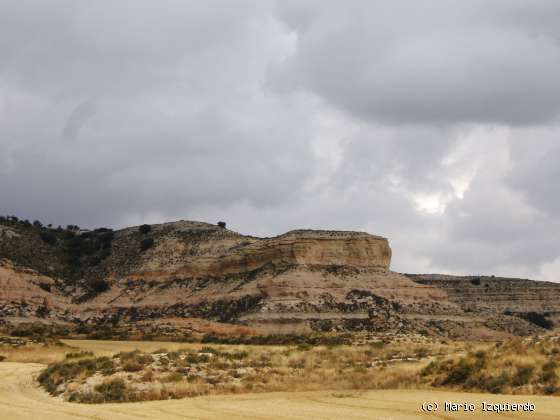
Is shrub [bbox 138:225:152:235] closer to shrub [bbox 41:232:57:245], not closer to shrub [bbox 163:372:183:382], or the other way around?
shrub [bbox 41:232:57:245]

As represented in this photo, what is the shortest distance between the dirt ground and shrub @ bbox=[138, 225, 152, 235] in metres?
83.4

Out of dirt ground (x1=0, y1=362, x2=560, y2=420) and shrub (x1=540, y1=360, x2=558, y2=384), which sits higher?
shrub (x1=540, y1=360, x2=558, y2=384)

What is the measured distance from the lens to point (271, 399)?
74.9 feet

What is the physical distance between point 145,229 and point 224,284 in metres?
28.3

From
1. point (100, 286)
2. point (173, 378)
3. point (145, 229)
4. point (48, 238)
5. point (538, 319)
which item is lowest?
point (173, 378)

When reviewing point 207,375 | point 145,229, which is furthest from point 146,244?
point 207,375

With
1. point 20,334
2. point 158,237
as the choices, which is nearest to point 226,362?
point 20,334

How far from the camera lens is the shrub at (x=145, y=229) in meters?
109

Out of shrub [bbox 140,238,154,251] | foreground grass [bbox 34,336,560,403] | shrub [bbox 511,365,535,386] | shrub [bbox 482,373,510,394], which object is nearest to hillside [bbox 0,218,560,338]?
shrub [bbox 140,238,154,251]

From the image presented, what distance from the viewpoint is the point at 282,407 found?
20.5 metres

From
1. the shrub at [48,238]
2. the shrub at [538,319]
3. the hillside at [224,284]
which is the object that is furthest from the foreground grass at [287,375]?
the shrub at [48,238]

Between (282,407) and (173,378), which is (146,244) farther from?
(282,407)

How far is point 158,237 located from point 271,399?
276ft

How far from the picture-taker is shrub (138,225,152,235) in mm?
108625
